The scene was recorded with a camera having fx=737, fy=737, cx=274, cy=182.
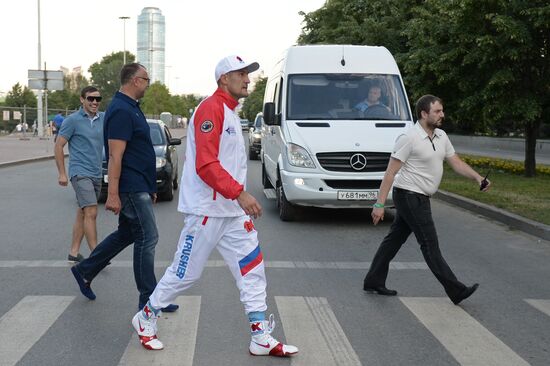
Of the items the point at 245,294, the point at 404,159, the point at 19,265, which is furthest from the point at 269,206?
the point at 245,294

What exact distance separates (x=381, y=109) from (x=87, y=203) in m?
5.35

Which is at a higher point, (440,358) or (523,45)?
(523,45)

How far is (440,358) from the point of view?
14.9 feet

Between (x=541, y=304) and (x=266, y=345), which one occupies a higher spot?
(x=266, y=345)

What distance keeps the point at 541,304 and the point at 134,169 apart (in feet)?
11.4

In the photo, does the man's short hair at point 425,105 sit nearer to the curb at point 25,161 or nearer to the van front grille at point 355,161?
the van front grille at point 355,161

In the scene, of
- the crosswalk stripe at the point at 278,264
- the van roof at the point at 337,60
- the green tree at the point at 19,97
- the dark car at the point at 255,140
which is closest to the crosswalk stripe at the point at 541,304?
the crosswalk stripe at the point at 278,264

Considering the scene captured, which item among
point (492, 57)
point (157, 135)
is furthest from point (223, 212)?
point (492, 57)

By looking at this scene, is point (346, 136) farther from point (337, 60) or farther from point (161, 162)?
point (161, 162)

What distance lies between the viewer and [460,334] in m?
5.08

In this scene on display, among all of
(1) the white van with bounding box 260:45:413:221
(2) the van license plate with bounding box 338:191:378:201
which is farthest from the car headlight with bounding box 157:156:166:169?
(2) the van license plate with bounding box 338:191:378:201

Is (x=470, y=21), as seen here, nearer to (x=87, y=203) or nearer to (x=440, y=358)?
(x=87, y=203)

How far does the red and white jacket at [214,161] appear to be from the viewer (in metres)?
4.19

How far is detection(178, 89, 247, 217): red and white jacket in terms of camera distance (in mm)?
4188
